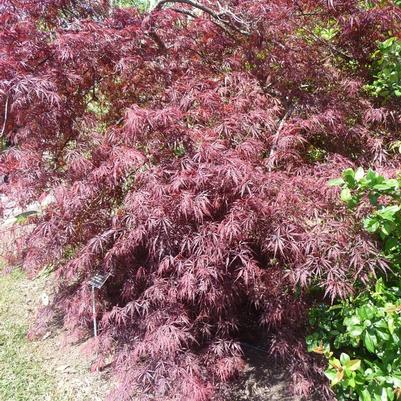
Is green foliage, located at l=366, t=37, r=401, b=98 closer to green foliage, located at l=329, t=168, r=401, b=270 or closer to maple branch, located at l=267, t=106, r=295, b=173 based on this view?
maple branch, located at l=267, t=106, r=295, b=173

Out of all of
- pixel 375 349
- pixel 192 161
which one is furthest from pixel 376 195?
pixel 192 161

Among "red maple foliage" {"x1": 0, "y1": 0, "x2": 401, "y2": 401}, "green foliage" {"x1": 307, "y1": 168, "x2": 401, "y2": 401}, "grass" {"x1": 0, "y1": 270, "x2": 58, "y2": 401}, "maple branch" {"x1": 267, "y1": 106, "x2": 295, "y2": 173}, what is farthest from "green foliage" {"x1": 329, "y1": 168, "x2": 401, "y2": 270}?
"grass" {"x1": 0, "y1": 270, "x2": 58, "y2": 401}

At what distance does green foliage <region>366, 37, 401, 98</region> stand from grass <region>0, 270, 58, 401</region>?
3.31m

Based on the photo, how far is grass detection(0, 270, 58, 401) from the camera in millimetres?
3348

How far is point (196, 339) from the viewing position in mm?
2992

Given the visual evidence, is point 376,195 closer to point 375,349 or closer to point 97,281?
point 375,349

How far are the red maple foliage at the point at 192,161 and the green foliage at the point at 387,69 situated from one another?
10cm

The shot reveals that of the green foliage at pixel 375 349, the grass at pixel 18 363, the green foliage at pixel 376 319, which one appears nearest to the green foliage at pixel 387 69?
the green foliage at pixel 376 319

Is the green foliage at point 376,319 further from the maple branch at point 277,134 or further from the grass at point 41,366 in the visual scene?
the grass at point 41,366

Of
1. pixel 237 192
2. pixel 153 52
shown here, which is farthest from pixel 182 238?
pixel 153 52

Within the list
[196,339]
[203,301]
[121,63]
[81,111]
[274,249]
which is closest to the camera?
[274,249]

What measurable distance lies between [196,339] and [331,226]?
1186 mm

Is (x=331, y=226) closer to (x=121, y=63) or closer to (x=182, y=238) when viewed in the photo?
(x=182, y=238)

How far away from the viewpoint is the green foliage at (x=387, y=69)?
3.01 meters
